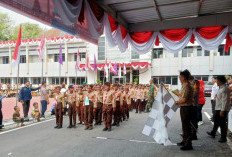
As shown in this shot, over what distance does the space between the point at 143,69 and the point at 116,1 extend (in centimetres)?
2092

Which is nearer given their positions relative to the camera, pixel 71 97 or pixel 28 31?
pixel 71 97

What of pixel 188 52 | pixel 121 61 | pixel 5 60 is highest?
pixel 188 52

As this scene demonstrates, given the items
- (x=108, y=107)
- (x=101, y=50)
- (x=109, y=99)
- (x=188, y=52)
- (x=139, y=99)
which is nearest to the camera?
(x=108, y=107)

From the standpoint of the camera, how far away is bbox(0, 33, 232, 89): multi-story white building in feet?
76.6

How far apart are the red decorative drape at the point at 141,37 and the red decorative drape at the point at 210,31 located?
5.69 ft

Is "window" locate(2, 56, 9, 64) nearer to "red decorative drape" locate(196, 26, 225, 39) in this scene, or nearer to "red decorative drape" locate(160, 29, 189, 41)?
"red decorative drape" locate(160, 29, 189, 41)

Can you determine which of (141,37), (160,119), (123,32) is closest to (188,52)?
(141,37)

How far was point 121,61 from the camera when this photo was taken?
25375 mm

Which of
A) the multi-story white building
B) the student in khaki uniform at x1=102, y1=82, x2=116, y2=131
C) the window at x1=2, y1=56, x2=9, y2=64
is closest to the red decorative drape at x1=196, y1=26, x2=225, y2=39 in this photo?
the student in khaki uniform at x1=102, y1=82, x2=116, y2=131

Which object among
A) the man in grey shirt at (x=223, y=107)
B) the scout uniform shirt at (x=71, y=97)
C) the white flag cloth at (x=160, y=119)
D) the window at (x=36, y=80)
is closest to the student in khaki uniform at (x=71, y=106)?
the scout uniform shirt at (x=71, y=97)

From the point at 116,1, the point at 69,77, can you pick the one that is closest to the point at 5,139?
the point at 116,1

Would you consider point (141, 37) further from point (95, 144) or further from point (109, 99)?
point (95, 144)

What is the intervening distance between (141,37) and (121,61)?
18.3 m

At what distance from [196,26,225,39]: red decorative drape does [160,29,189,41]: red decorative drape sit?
1.55ft
